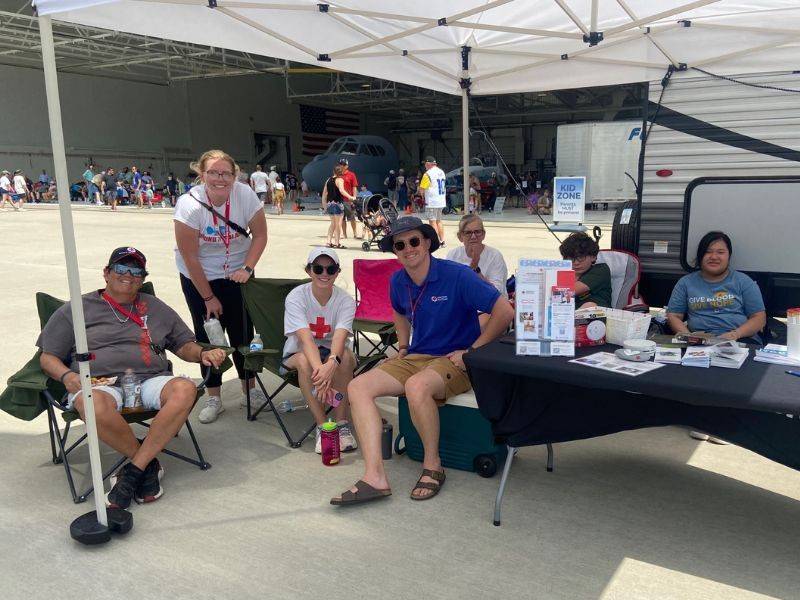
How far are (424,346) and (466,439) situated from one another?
1.62 feet

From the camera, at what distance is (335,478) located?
2.93 meters

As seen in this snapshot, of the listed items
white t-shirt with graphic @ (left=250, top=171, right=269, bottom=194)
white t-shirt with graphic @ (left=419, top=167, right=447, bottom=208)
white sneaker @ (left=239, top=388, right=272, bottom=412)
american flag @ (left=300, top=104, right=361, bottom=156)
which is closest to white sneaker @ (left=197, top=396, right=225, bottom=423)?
white sneaker @ (left=239, top=388, right=272, bottom=412)

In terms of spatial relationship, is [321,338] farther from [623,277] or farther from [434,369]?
[623,277]

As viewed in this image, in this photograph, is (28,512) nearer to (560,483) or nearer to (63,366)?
(63,366)

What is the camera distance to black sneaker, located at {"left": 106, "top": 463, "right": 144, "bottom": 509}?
Answer: 8.50 feet

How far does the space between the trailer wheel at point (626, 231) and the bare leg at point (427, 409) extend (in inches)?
91.5

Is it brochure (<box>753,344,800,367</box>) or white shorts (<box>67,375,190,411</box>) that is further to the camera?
white shorts (<box>67,375,190,411</box>)

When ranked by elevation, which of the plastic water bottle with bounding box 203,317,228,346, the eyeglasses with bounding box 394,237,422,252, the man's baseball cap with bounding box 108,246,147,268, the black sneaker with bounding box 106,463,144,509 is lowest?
the black sneaker with bounding box 106,463,144,509

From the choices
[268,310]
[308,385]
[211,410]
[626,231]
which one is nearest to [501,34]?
[626,231]

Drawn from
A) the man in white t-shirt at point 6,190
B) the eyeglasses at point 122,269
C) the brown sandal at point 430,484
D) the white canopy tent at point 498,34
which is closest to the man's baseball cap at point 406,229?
the brown sandal at point 430,484

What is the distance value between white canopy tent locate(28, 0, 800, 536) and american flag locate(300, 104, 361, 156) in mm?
→ 34568

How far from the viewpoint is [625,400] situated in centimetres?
247

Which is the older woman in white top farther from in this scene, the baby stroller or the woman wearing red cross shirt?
the baby stroller

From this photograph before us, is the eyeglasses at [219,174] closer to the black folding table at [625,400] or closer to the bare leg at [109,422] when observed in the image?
the bare leg at [109,422]
